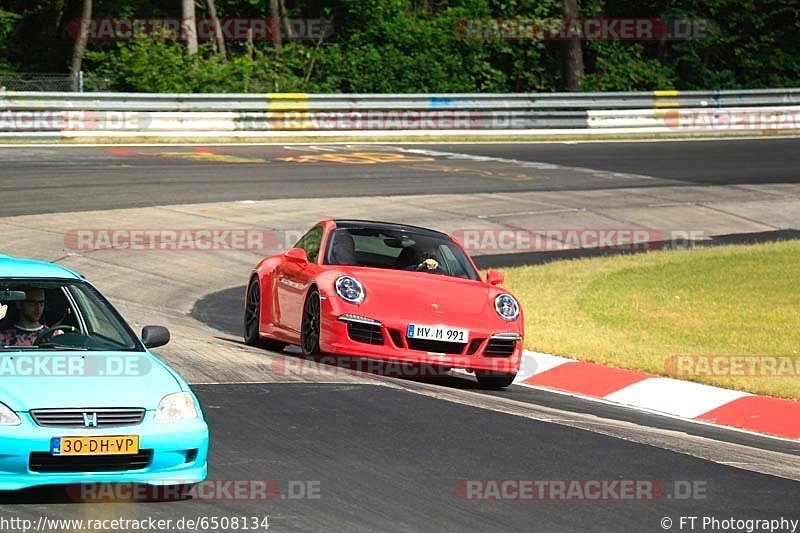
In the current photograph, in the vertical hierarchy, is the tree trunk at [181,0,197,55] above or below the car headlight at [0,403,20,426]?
above

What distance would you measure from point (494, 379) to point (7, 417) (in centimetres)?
611

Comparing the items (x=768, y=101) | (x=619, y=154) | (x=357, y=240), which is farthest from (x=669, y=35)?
(x=357, y=240)

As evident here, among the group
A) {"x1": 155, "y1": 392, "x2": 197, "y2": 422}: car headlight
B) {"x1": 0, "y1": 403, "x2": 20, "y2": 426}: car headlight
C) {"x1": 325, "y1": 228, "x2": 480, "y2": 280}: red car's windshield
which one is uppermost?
{"x1": 0, "y1": 403, "x2": 20, "y2": 426}: car headlight

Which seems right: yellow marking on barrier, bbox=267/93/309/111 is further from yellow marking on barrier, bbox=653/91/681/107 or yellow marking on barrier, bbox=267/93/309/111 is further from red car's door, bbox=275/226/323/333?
red car's door, bbox=275/226/323/333

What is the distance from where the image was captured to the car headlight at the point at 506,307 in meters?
12.5

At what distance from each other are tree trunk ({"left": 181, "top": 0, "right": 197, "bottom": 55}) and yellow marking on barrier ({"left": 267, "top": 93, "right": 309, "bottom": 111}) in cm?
510

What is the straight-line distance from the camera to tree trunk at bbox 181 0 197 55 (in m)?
36.6

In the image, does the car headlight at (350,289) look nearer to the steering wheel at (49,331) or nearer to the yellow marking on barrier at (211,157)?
the steering wheel at (49,331)

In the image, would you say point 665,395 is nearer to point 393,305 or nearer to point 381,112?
point 393,305

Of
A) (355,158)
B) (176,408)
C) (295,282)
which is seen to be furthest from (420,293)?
(355,158)

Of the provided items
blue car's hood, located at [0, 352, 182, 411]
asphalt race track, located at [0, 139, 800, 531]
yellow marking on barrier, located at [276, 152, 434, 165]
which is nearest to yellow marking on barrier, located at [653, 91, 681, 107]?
yellow marking on barrier, located at [276, 152, 434, 165]

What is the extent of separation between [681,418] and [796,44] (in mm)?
34530

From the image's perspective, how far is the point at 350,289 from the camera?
40.3 ft

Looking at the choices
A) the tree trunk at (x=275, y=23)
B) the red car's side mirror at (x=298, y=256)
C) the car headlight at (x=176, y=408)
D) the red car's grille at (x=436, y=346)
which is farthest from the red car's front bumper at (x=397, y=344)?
the tree trunk at (x=275, y=23)
